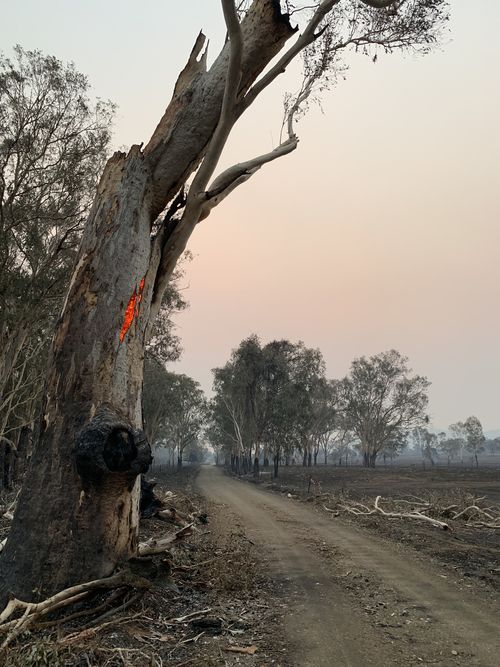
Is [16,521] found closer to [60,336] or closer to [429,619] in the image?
[60,336]

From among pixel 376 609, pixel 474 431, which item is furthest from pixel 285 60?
pixel 474 431

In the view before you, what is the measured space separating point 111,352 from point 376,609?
13.7ft

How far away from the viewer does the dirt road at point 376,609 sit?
3.91m

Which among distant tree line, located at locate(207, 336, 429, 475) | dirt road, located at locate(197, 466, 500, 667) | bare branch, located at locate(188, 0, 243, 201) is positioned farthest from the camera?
distant tree line, located at locate(207, 336, 429, 475)

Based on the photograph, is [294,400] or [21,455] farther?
[294,400]

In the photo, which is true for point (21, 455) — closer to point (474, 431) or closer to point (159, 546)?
point (159, 546)

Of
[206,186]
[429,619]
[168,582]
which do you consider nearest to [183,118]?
[206,186]

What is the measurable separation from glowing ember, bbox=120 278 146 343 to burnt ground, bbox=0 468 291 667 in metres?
2.56

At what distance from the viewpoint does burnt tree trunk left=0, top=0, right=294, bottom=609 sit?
4375mm

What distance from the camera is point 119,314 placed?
16.9 ft

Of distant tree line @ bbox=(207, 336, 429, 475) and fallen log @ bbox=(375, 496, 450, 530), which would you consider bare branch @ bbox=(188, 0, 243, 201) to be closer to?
fallen log @ bbox=(375, 496, 450, 530)

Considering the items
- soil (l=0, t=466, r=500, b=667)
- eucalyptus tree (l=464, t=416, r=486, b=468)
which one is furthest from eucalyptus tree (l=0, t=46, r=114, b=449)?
eucalyptus tree (l=464, t=416, r=486, b=468)

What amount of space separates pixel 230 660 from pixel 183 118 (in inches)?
237

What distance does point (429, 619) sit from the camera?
4.80 metres
